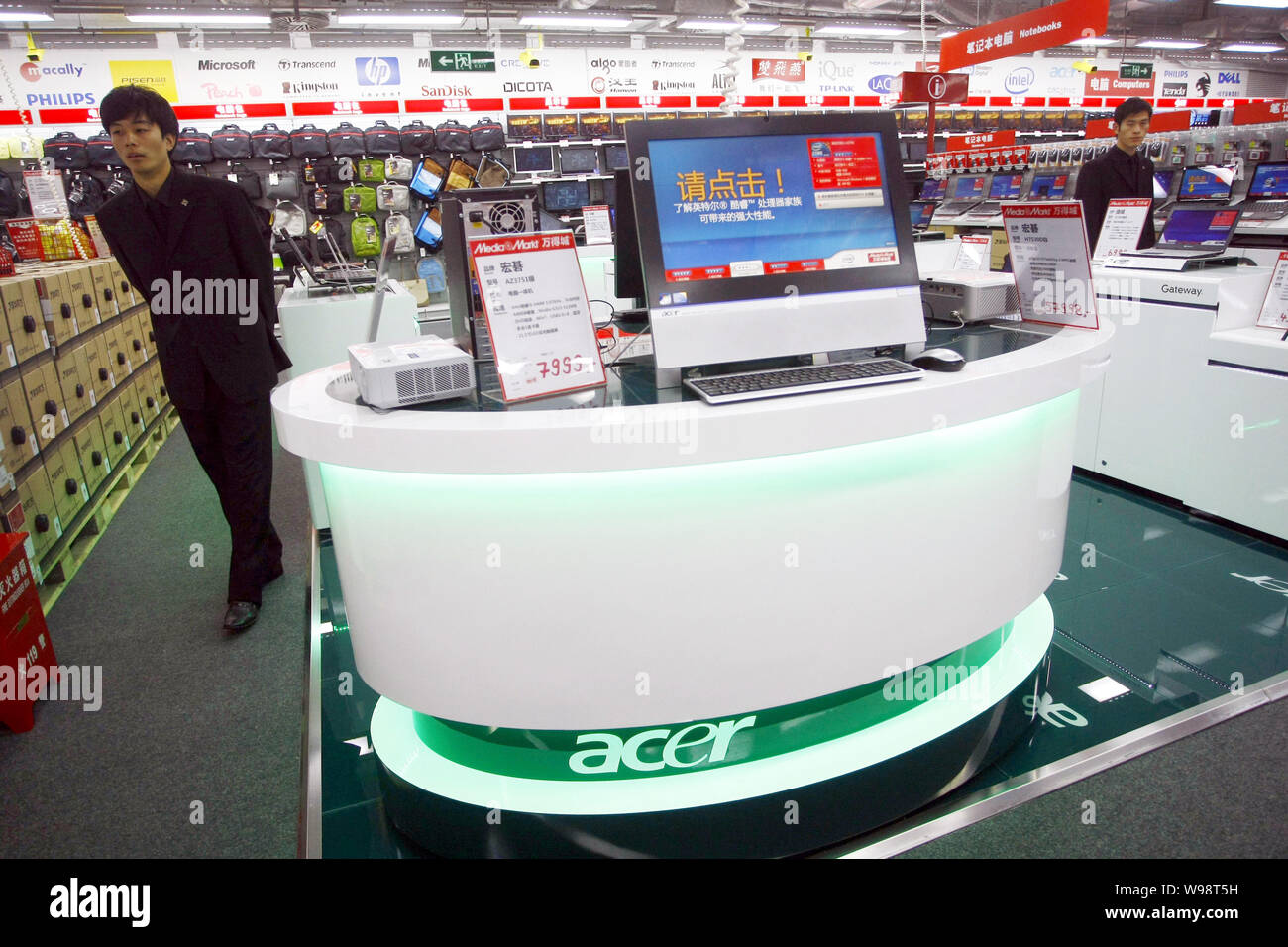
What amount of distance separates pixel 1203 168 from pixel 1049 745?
6.14 metres

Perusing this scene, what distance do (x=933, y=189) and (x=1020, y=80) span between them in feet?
25.9

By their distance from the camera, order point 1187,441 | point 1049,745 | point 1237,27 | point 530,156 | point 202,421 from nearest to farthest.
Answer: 1. point 1049,745
2. point 202,421
3. point 1187,441
4. point 530,156
5. point 1237,27

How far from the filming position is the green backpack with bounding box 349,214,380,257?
8227mm

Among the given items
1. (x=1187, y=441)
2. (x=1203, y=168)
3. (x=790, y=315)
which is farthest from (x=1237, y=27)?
(x=790, y=315)

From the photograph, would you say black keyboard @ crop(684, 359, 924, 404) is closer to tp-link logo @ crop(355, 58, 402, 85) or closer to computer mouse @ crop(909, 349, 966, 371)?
computer mouse @ crop(909, 349, 966, 371)

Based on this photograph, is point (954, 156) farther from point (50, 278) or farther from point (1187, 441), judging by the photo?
point (50, 278)

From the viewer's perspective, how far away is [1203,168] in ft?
20.3

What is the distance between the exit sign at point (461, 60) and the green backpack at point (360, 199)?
306 centimetres

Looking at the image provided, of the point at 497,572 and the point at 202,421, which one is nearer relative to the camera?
the point at 497,572

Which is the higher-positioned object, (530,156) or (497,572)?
(530,156)

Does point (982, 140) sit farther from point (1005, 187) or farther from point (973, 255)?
point (973, 255)

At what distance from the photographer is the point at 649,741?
1.76m

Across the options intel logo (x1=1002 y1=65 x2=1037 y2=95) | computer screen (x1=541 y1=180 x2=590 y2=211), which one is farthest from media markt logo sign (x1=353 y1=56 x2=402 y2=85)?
intel logo (x1=1002 y1=65 x2=1037 y2=95)
